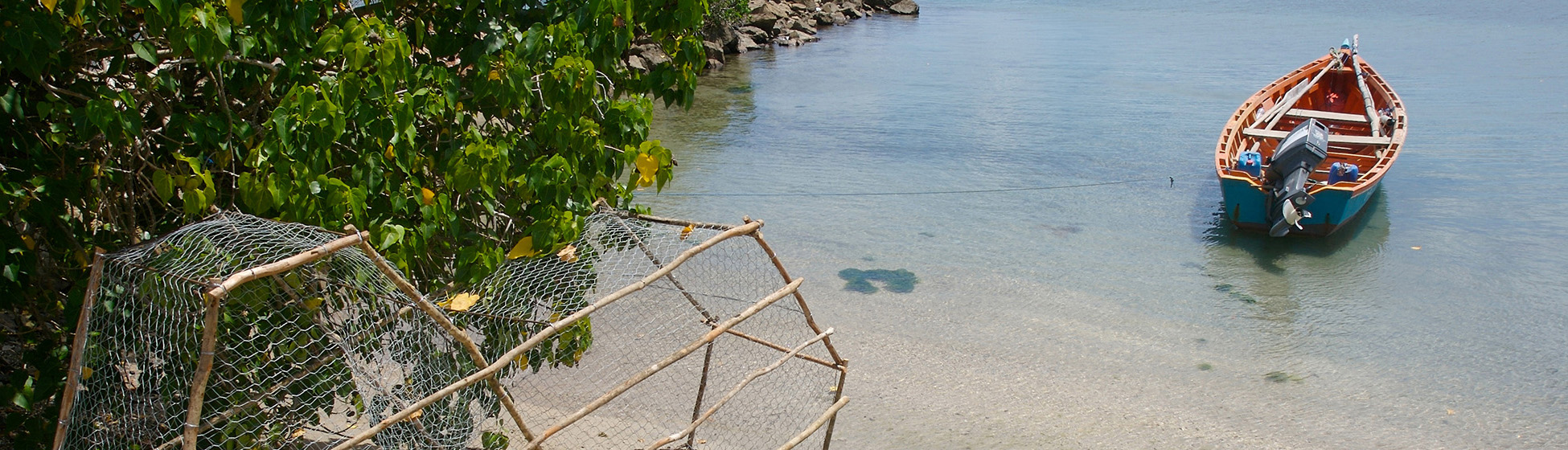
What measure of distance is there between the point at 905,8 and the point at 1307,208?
25.1 metres

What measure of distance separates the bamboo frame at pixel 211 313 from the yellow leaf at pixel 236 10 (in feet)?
2.66

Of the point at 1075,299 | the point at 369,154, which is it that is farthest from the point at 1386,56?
the point at 369,154

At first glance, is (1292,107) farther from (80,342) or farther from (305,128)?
(80,342)

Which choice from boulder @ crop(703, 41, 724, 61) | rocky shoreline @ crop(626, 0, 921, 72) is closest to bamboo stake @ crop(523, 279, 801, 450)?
rocky shoreline @ crop(626, 0, 921, 72)

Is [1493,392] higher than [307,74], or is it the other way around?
[307,74]

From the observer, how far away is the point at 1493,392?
6.93m

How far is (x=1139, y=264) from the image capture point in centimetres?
940

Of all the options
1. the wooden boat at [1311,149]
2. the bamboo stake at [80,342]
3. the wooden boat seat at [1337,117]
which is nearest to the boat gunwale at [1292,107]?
the wooden boat at [1311,149]

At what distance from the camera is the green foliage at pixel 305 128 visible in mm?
3059

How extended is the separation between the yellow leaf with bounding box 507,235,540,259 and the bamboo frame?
1.15 meters

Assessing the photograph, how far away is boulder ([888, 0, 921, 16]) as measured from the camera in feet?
110

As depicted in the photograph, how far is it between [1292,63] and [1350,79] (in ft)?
29.1

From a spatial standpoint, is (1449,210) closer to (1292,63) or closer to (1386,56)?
(1292,63)

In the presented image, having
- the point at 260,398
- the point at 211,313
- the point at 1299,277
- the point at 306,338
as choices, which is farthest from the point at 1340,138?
the point at 211,313
